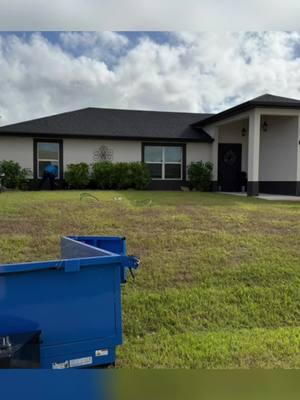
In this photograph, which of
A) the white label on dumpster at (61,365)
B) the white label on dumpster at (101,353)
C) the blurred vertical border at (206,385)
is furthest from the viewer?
the white label on dumpster at (101,353)

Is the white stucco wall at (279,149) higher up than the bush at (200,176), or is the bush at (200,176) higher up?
the white stucco wall at (279,149)

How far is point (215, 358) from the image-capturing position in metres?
3.08

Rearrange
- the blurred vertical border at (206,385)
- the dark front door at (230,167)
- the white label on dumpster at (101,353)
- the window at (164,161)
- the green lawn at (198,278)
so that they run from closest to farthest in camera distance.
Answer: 1. the blurred vertical border at (206,385)
2. the white label on dumpster at (101,353)
3. the green lawn at (198,278)
4. the window at (164,161)
5. the dark front door at (230,167)

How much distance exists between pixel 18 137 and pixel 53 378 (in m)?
15.4

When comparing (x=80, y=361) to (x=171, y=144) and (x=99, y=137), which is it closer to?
(x=99, y=137)

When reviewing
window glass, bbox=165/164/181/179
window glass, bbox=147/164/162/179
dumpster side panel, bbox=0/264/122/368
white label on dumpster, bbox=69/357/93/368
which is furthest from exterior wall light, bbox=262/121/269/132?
white label on dumpster, bbox=69/357/93/368

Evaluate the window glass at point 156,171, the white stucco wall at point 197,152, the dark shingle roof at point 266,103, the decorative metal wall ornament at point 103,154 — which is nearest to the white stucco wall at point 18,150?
the decorative metal wall ornament at point 103,154

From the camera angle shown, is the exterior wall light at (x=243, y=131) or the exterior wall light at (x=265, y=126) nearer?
the exterior wall light at (x=265, y=126)

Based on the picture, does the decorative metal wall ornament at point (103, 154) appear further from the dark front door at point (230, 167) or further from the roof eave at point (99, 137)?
the dark front door at point (230, 167)

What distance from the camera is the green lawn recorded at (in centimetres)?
324

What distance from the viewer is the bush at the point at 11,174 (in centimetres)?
1512

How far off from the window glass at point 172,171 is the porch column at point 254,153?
13.9 feet

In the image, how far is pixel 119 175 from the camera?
620 inches

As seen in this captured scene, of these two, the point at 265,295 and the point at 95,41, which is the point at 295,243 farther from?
the point at 95,41
